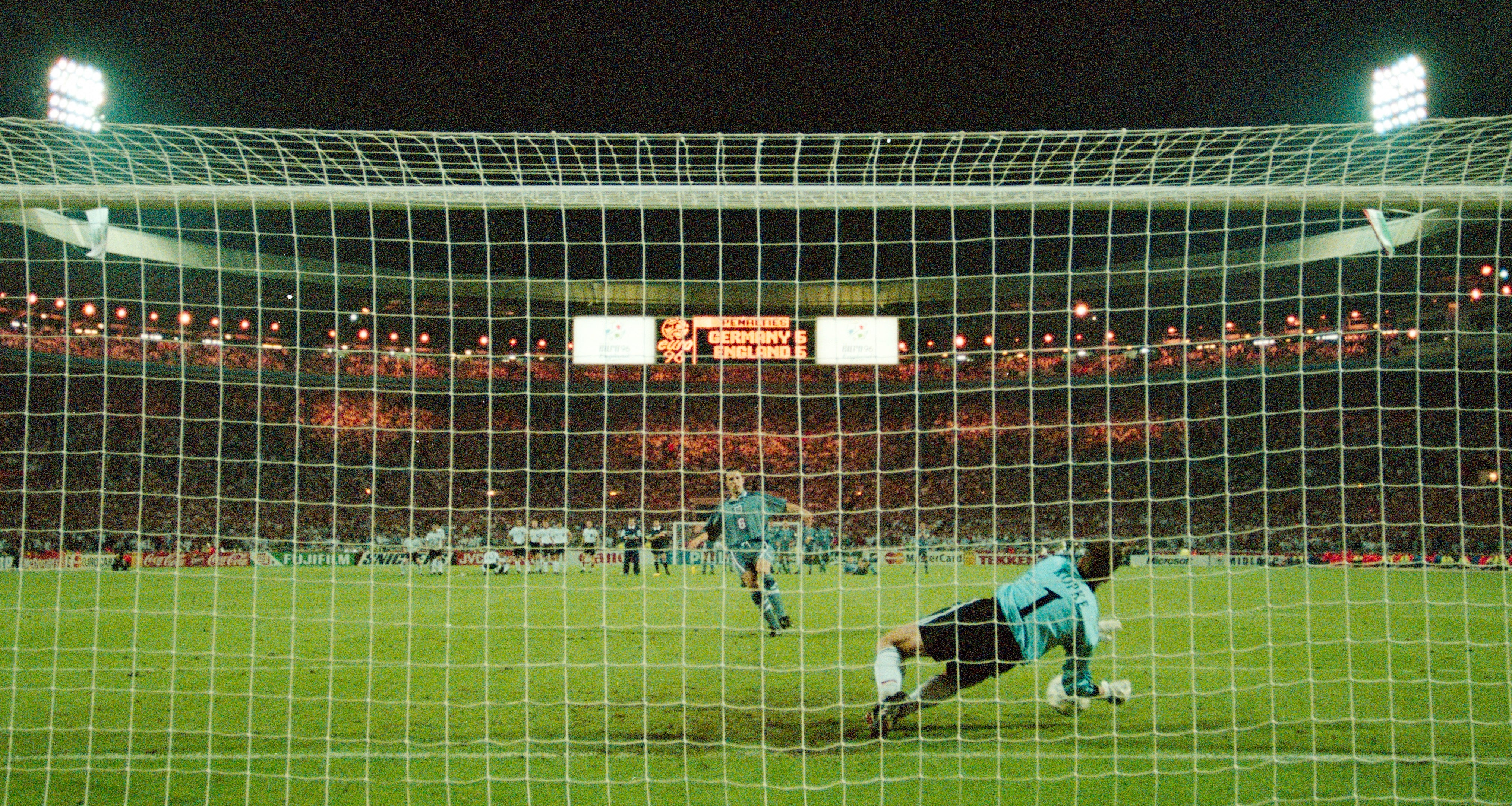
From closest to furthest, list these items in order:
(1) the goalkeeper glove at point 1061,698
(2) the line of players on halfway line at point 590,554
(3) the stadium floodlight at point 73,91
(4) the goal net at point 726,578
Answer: (4) the goal net at point 726,578, (1) the goalkeeper glove at point 1061,698, (3) the stadium floodlight at point 73,91, (2) the line of players on halfway line at point 590,554

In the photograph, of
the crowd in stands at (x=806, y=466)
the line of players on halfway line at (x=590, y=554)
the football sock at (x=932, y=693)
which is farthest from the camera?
the crowd in stands at (x=806, y=466)

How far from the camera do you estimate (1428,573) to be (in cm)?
2239

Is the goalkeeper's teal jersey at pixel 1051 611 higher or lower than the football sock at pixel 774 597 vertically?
higher

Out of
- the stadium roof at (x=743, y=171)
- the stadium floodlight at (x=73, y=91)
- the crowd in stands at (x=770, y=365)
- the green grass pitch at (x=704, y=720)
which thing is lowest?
the green grass pitch at (x=704, y=720)

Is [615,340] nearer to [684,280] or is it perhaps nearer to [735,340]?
[684,280]

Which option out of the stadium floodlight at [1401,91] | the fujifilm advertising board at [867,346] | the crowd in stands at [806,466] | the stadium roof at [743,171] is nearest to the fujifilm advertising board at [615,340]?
the stadium roof at [743,171]

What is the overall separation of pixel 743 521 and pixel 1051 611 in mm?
4868

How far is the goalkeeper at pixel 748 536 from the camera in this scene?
30.6 feet

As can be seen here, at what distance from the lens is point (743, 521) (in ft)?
33.0

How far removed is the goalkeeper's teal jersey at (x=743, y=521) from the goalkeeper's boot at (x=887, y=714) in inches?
158

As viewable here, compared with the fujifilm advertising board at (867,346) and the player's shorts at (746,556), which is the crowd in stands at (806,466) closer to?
the player's shorts at (746,556)

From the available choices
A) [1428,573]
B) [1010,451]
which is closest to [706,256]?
[1010,451]

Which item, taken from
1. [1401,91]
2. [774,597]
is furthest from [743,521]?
[1401,91]

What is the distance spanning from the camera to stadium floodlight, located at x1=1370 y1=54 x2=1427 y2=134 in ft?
74.8
